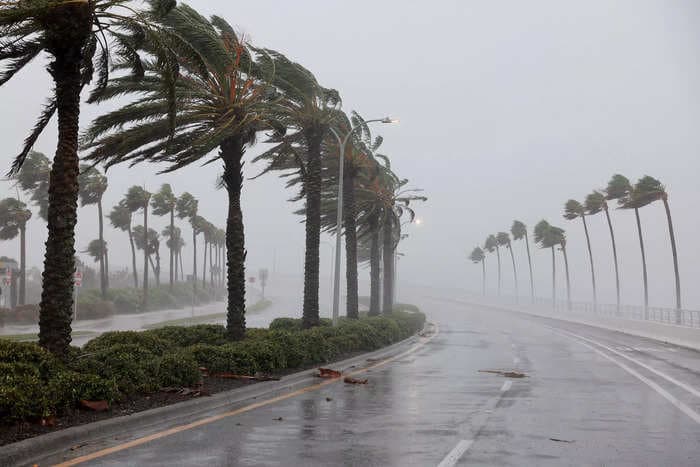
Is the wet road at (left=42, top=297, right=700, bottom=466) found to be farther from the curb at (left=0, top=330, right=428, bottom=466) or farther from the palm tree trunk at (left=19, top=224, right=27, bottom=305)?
the palm tree trunk at (left=19, top=224, right=27, bottom=305)

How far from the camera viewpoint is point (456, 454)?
788 cm

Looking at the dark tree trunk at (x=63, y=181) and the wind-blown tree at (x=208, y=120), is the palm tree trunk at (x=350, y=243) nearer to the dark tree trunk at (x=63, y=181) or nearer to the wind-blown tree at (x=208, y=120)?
the wind-blown tree at (x=208, y=120)

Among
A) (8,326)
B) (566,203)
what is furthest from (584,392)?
(566,203)

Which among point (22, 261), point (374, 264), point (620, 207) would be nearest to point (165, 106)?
point (374, 264)

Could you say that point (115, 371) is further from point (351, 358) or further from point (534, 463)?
point (351, 358)

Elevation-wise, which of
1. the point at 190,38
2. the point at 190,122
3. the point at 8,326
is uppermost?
the point at 190,38

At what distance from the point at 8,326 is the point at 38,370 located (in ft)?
123

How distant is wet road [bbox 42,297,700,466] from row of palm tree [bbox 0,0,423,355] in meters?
3.87

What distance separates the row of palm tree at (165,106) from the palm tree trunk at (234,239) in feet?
0.09

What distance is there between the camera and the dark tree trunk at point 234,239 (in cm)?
1705

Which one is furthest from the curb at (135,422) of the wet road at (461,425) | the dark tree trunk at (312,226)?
the dark tree trunk at (312,226)

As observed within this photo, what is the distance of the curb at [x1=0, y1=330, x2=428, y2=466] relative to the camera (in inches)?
275

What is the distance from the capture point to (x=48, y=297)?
1076 cm

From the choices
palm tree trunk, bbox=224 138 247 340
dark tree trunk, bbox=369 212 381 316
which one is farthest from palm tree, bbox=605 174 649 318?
palm tree trunk, bbox=224 138 247 340
